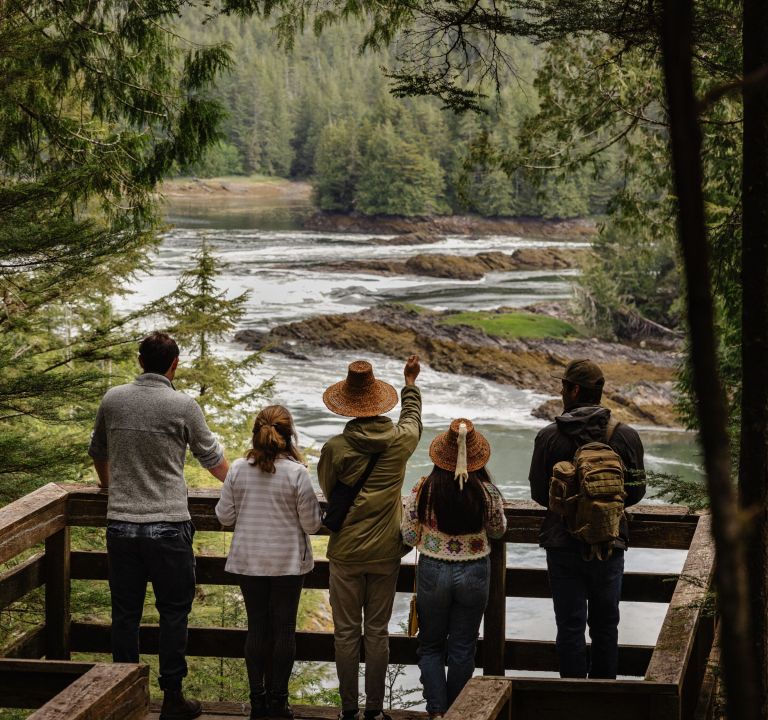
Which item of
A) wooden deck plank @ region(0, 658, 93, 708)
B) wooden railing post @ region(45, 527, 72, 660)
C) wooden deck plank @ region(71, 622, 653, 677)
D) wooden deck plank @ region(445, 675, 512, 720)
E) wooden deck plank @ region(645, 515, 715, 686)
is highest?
wooden deck plank @ region(445, 675, 512, 720)

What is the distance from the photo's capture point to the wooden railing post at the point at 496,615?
4.29 m

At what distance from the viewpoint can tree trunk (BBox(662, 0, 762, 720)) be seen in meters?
0.89

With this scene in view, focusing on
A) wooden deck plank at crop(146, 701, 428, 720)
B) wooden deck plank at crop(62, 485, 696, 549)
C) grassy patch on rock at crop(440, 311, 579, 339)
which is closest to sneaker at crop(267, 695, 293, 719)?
wooden deck plank at crop(146, 701, 428, 720)

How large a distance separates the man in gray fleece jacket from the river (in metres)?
9.44

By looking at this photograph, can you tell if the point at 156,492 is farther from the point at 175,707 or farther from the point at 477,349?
the point at 477,349

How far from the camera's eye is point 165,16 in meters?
7.70

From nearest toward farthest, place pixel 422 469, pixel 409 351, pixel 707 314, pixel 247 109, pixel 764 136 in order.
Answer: pixel 707 314 → pixel 764 136 → pixel 422 469 → pixel 409 351 → pixel 247 109

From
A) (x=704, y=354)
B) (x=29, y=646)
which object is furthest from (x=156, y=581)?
(x=704, y=354)

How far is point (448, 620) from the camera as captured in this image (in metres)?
4.21

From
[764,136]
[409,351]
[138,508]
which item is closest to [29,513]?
[138,508]

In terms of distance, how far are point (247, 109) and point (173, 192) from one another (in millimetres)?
33238

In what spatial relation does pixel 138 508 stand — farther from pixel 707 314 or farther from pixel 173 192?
pixel 173 192

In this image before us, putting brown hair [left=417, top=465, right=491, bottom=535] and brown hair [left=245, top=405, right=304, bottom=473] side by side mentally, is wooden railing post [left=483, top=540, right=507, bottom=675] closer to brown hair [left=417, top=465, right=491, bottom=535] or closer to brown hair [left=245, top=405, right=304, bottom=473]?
brown hair [left=417, top=465, right=491, bottom=535]

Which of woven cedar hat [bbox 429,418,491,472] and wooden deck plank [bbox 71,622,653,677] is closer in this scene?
woven cedar hat [bbox 429,418,491,472]
